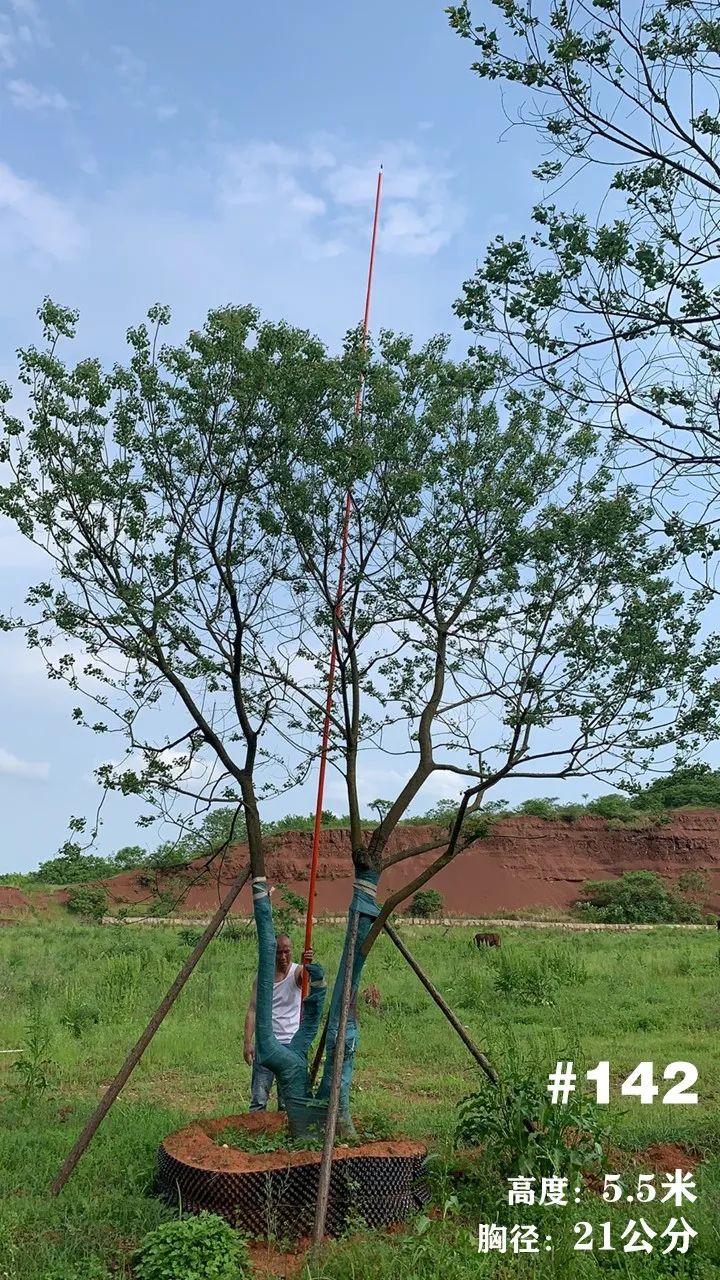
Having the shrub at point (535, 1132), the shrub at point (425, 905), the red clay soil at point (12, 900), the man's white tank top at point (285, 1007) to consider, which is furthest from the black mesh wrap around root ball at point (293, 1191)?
the shrub at point (425, 905)

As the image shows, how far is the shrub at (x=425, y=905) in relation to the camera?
3300cm

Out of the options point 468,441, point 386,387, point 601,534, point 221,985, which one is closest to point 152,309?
point 386,387

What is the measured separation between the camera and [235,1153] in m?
6.14

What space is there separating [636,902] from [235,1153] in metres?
29.6

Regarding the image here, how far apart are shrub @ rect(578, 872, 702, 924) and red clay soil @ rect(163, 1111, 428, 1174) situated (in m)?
27.5

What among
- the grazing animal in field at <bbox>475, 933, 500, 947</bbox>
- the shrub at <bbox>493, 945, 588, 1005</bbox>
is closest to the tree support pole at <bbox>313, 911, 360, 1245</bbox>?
the shrub at <bbox>493, 945, 588, 1005</bbox>

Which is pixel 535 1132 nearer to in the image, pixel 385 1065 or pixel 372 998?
pixel 385 1065

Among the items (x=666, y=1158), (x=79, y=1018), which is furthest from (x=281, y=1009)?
(x=79, y=1018)

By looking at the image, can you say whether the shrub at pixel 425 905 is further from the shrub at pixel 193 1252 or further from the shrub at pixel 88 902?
the shrub at pixel 193 1252

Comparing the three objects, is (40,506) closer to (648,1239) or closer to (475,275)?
(475,275)

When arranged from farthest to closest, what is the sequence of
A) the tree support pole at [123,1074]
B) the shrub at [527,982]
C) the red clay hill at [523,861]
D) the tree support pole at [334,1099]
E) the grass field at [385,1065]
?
1. the red clay hill at [523,861]
2. the shrub at [527,982]
3. the tree support pole at [123,1074]
4. the tree support pole at [334,1099]
5. the grass field at [385,1065]

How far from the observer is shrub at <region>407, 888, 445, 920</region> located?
33.0m

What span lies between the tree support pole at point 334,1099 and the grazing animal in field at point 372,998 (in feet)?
24.2

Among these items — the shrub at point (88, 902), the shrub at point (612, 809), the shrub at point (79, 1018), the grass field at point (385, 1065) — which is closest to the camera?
the grass field at point (385, 1065)
